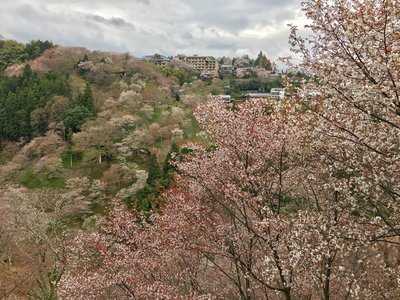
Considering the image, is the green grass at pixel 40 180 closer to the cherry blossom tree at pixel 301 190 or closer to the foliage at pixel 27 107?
the foliage at pixel 27 107

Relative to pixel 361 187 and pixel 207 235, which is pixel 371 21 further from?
pixel 207 235

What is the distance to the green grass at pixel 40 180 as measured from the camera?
56.1m

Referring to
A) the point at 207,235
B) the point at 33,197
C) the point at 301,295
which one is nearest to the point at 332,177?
the point at 207,235

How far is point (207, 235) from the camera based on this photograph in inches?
495

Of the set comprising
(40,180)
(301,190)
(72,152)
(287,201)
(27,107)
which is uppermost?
(301,190)

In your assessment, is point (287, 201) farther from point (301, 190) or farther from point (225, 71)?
point (225, 71)

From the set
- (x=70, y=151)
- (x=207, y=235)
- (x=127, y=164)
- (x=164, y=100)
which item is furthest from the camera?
(x=164, y=100)

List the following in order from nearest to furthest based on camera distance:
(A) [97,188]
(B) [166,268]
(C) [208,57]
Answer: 1. (B) [166,268]
2. (A) [97,188]
3. (C) [208,57]

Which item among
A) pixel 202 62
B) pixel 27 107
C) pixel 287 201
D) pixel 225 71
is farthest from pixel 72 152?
pixel 202 62

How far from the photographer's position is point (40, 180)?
57000 millimetres

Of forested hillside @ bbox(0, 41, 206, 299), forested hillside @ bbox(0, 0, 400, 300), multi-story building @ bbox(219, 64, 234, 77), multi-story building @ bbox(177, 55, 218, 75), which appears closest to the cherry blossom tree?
forested hillside @ bbox(0, 0, 400, 300)

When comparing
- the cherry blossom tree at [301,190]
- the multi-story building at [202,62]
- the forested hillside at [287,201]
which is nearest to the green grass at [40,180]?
the forested hillside at [287,201]

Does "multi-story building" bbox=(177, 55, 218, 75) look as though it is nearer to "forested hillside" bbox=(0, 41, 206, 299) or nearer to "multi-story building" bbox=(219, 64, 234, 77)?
"multi-story building" bbox=(219, 64, 234, 77)

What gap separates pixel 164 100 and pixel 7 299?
186 ft
